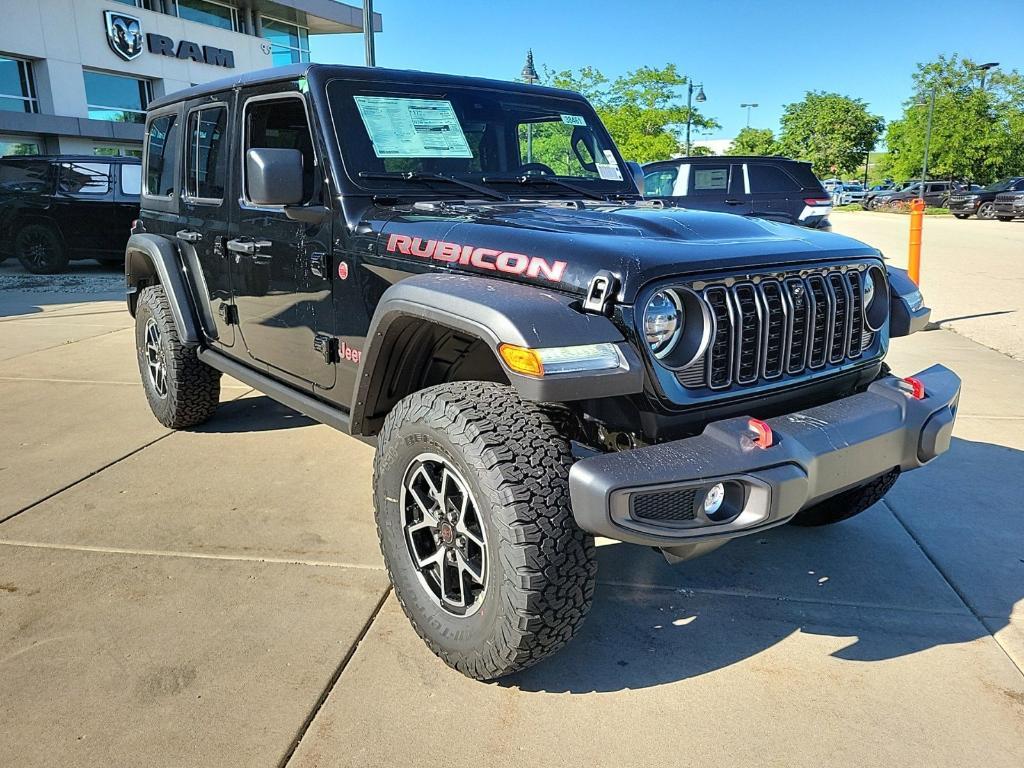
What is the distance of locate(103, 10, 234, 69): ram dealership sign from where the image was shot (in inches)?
856

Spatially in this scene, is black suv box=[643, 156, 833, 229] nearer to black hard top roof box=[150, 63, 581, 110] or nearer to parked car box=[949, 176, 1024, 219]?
black hard top roof box=[150, 63, 581, 110]

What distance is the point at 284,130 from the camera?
3422 mm

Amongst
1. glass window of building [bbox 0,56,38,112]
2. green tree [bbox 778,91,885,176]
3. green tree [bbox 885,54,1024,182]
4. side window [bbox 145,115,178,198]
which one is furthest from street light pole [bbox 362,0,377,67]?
green tree [bbox 778,91,885,176]

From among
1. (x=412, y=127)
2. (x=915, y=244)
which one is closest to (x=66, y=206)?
(x=412, y=127)

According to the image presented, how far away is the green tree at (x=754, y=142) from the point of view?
69688mm

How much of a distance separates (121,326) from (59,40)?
16.4 metres

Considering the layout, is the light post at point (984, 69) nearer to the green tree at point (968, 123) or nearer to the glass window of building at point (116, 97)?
the green tree at point (968, 123)

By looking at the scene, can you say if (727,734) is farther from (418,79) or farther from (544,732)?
(418,79)

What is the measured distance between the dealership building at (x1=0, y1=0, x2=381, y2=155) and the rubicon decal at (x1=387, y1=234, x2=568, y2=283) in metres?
20.1

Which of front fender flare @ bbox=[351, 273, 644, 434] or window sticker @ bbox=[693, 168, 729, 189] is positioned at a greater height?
window sticker @ bbox=[693, 168, 729, 189]

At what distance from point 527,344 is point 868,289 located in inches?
60.6

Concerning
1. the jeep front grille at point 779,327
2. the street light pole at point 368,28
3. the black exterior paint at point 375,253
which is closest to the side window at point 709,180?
the street light pole at point 368,28

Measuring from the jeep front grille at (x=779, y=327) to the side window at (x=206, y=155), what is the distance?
2.68m

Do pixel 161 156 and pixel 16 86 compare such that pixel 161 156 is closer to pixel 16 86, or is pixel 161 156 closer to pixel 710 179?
pixel 710 179
